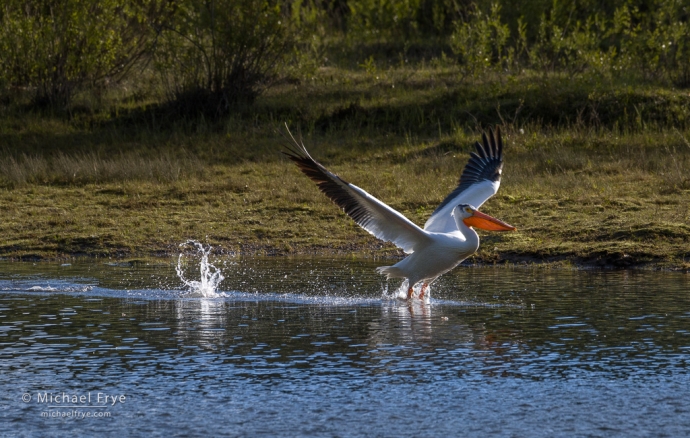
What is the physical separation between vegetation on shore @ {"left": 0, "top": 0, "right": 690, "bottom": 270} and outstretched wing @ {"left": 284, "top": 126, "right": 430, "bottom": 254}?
7.25ft

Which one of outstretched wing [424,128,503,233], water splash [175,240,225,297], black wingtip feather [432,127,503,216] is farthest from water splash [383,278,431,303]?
water splash [175,240,225,297]

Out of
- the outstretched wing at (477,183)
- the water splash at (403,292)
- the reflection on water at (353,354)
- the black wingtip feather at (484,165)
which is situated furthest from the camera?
the black wingtip feather at (484,165)

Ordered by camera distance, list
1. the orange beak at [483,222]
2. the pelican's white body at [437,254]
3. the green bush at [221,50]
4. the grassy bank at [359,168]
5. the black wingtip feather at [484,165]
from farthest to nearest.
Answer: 1. the green bush at [221,50]
2. the grassy bank at [359,168]
3. the black wingtip feather at [484,165]
4. the orange beak at [483,222]
5. the pelican's white body at [437,254]

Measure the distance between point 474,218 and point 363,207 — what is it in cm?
111

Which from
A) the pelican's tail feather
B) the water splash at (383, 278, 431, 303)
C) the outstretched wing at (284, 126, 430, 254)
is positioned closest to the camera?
the outstretched wing at (284, 126, 430, 254)

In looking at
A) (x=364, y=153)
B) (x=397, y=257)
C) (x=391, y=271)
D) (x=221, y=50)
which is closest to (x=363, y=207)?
(x=391, y=271)

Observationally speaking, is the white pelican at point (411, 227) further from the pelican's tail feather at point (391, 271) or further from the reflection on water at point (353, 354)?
the reflection on water at point (353, 354)

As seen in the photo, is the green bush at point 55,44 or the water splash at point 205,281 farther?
the green bush at point 55,44

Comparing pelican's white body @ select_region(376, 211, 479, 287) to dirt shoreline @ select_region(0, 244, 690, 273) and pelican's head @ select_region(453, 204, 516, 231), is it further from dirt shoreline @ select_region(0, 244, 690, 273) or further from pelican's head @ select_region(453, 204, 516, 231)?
dirt shoreline @ select_region(0, 244, 690, 273)

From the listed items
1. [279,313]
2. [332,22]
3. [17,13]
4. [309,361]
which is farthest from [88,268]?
[332,22]

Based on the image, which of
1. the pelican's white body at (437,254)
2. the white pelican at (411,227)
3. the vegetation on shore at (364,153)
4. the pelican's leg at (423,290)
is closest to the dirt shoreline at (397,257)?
the vegetation on shore at (364,153)

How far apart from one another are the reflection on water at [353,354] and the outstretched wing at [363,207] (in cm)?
52

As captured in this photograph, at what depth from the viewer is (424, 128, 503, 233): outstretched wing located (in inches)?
367

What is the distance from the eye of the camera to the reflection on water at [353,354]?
493cm
